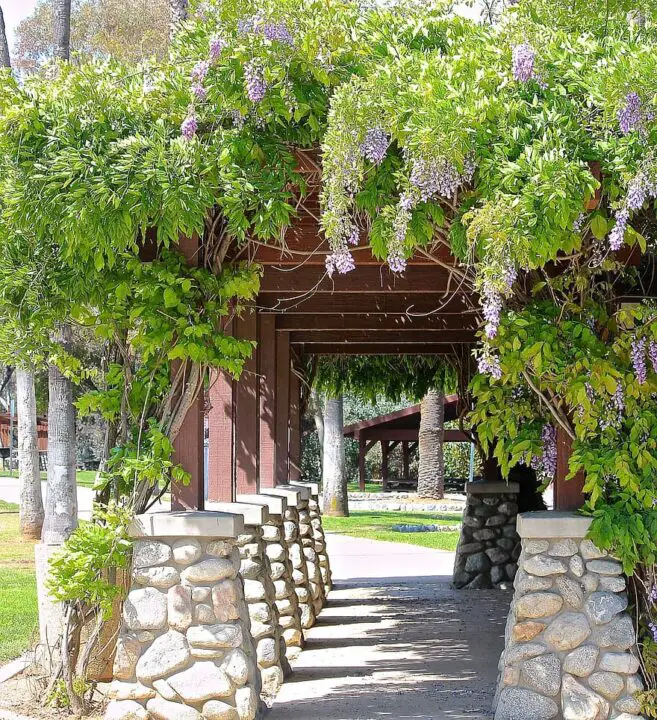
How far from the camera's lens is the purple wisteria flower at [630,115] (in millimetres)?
3850

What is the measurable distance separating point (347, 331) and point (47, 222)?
17.2 ft

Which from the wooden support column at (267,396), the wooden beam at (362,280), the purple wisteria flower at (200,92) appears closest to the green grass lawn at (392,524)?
the wooden support column at (267,396)

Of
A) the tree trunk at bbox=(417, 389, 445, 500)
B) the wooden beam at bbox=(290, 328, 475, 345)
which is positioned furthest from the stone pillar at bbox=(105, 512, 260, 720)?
the tree trunk at bbox=(417, 389, 445, 500)

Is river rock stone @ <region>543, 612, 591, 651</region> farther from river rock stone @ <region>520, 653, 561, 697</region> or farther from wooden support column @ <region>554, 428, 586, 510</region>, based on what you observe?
wooden support column @ <region>554, 428, 586, 510</region>

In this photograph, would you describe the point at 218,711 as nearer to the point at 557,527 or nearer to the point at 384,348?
the point at 557,527

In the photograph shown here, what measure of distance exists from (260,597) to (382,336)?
346 cm

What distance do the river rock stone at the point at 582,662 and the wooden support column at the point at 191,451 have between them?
6.31ft

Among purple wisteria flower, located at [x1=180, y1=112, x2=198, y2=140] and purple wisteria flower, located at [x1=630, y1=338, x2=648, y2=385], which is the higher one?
purple wisteria flower, located at [x1=180, y1=112, x2=198, y2=140]

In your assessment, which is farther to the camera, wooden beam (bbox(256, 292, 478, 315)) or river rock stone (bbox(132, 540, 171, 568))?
wooden beam (bbox(256, 292, 478, 315))

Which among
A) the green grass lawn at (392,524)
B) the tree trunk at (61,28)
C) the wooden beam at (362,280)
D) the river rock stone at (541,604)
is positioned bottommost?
the green grass lawn at (392,524)

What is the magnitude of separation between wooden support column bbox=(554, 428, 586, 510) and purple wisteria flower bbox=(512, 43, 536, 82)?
1.84 m

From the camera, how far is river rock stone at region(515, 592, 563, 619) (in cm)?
458

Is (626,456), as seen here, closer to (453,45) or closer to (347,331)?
(453,45)

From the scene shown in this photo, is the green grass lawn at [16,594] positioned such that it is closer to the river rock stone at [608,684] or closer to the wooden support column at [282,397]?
the wooden support column at [282,397]
